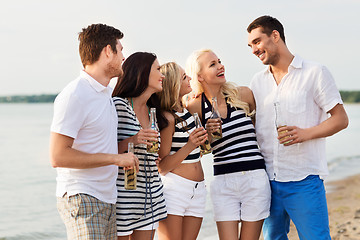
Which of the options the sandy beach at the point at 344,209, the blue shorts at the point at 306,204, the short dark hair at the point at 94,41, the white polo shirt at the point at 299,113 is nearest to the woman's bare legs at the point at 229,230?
the blue shorts at the point at 306,204

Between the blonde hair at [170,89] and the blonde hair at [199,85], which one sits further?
the blonde hair at [199,85]

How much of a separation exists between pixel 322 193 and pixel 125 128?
177 centimetres

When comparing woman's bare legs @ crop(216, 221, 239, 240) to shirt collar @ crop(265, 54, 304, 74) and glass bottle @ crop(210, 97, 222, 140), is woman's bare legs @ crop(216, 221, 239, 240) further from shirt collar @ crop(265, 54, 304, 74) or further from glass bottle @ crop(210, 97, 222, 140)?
shirt collar @ crop(265, 54, 304, 74)

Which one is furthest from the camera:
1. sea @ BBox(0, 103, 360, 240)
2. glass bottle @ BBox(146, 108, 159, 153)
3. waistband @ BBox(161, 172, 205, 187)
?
sea @ BBox(0, 103, 360, 240)

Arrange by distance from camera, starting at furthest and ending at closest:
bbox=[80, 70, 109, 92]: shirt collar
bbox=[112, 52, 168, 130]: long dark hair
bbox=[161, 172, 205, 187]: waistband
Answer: bbox=[161, 172, 205, 187]: waistband, bbox=[112, 52, 168, 130]: long dark hair, bbox=[80, 70, 109, 92]: shirt collar

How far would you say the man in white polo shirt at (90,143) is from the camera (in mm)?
2836

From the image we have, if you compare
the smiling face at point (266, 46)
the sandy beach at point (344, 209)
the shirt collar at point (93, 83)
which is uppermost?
the smiling face at point (266, 46)

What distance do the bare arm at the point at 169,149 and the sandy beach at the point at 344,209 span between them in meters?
3.37

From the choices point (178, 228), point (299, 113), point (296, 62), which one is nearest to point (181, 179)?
point (178, 228)

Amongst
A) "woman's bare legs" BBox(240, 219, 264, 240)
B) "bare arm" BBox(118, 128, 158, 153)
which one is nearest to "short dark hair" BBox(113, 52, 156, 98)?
"bare arm" BBox(118, 128, 158, 153)

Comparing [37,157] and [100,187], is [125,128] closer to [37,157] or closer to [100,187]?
[100,187]

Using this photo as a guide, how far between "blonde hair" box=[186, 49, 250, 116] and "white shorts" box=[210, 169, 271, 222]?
23.2 inches

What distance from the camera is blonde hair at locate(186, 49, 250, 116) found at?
4.22 m

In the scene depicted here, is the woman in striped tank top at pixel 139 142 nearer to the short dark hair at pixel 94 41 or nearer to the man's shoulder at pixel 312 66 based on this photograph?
the short dark hair at pixel 94 41
